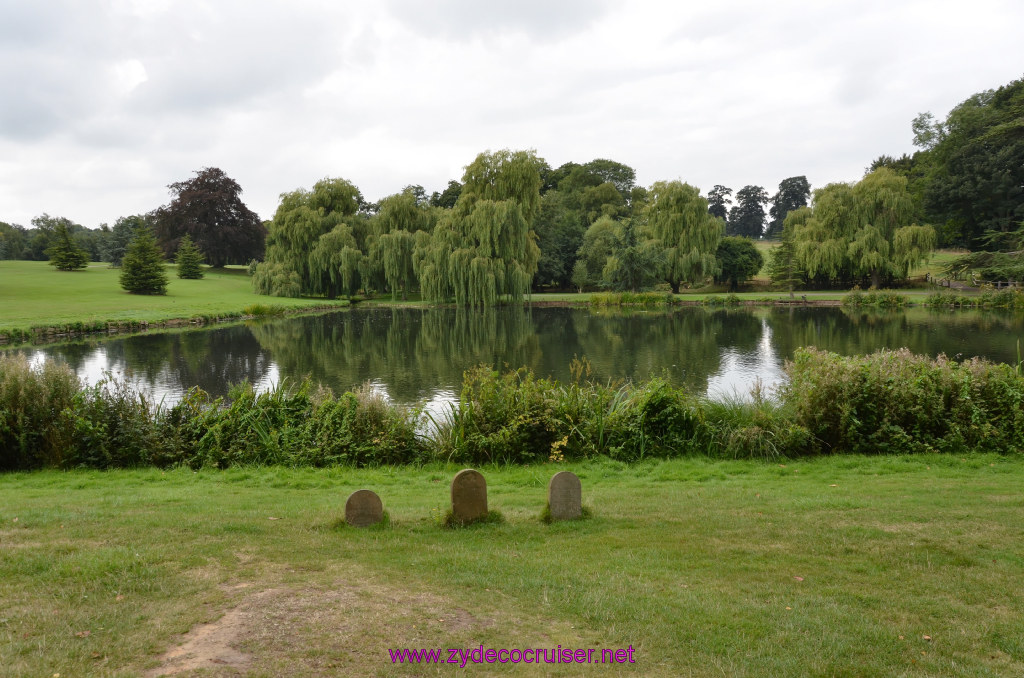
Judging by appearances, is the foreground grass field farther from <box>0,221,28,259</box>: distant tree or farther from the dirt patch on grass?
<box>0,221,28,259</box>: distant tree

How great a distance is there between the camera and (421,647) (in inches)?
136

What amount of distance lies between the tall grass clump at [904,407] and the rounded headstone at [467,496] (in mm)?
6468

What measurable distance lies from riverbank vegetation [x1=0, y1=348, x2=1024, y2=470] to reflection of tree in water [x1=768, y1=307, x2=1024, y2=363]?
448 inches

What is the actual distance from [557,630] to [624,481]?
502 centimetres

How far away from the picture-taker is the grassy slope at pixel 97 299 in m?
34.1

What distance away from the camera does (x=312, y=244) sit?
52.2m

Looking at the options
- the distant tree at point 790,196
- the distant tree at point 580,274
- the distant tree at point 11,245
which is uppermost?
the distant tree at point 790,196

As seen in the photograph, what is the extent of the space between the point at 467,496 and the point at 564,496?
3.09ft

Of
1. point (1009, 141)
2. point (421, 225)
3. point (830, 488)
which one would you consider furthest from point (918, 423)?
point (1009, 141)

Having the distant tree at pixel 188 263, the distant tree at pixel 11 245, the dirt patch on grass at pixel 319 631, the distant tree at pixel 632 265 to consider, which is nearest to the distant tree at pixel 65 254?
the distant tree at pixel 188 263

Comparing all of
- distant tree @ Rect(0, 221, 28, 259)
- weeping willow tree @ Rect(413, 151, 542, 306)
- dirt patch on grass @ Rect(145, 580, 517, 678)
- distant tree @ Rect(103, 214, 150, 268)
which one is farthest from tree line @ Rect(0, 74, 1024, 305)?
dirt patch on grass @ Rect(145, 580, 517, 678)

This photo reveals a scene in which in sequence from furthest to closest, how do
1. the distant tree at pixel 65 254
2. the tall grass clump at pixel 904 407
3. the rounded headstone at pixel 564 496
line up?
the distant tree at pixel 65 254 < the tall grass clump at pixel 904 407 < the rounded headstone at pixel 564 496

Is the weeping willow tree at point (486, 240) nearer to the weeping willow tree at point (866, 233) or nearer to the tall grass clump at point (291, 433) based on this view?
the weeping willow tree at point (866, 233)

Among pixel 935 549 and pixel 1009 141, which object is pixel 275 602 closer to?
pixel 935 549
